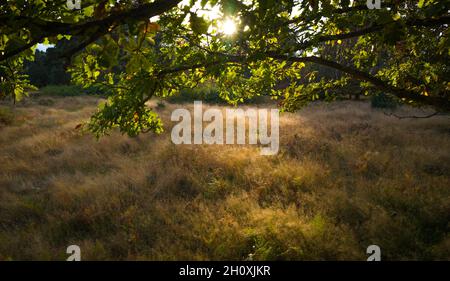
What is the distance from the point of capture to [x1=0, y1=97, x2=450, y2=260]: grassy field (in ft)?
18.6

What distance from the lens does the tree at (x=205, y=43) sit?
73.3 inches

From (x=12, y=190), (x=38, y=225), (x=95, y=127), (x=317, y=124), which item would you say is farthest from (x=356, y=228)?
(x=317, y=124)

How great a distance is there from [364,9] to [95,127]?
11.9 ft

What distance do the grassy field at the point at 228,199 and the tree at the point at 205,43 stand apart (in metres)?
1.20

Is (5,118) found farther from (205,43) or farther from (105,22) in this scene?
(105,22)

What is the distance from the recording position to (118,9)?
2.01 meters

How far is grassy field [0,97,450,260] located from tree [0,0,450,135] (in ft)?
3.94

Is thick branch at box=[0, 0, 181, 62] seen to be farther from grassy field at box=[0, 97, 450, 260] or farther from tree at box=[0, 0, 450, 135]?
grassy field at box=[0, 97, 450, 260]

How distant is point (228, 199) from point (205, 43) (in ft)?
13.4

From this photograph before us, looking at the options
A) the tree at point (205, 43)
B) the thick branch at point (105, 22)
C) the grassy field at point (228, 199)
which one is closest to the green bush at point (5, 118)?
the grassy field at point (228, 199)

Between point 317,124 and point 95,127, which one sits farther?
point 317,124
